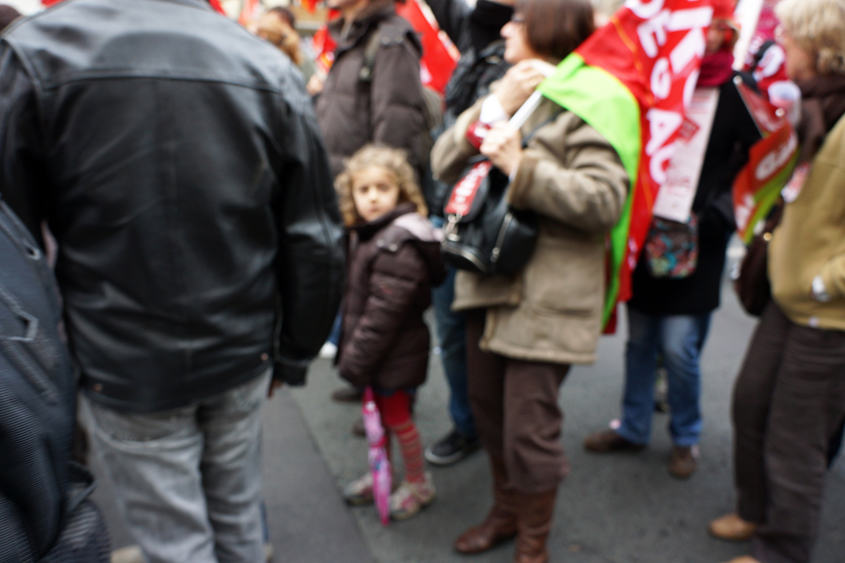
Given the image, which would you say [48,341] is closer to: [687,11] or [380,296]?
[380,296]

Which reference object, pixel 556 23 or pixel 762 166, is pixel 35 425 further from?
pixel 762 166

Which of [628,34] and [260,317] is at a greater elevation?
[628,34]

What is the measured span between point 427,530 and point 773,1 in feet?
11.1

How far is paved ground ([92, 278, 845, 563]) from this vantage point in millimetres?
2146

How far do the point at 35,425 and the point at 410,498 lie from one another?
1.71 metres

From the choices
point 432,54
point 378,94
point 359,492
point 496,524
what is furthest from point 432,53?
point 496,524

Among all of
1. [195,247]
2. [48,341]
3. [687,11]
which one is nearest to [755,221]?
[687,11]

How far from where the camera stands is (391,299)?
2.09 meters

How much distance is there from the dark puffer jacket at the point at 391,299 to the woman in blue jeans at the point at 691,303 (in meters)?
0.88

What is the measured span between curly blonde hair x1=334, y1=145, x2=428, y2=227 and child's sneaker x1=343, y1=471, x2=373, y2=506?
3.51ft

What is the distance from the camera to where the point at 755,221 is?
2.09 metres

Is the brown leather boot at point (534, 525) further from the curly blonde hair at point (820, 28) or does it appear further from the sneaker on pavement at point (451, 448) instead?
the curly blonde hair at point (820, 28)

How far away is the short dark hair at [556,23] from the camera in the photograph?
176 centimetres

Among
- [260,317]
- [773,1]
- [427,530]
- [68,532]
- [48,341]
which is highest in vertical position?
[773,1]
